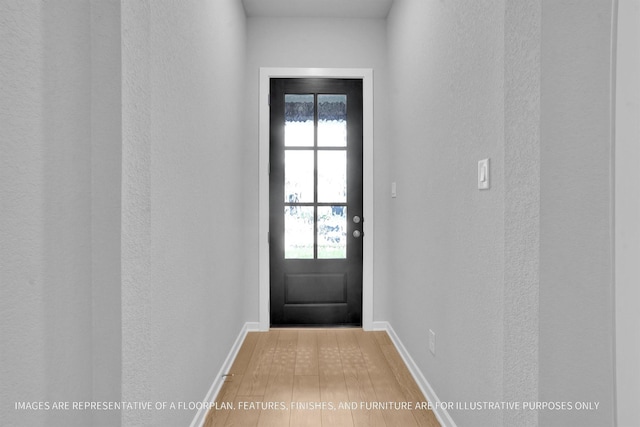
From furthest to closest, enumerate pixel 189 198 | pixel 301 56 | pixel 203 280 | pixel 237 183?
pixel 301 56 < pixel 237 183 < pixel 203 280 < pixel 189 198

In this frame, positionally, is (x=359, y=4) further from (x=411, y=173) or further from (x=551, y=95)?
(x=551, y=95)

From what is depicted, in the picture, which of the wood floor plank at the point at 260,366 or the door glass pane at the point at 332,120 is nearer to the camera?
the wood floor plank at the point at 260,366

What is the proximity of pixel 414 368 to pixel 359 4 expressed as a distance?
8.89ft

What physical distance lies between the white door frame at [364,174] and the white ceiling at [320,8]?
0.44 metres

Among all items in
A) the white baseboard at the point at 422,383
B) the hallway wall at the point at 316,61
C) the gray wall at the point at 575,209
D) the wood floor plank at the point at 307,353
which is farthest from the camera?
the hallway wall at the point at 316,61

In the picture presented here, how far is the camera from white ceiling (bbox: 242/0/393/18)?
Answer: 2.90 meters

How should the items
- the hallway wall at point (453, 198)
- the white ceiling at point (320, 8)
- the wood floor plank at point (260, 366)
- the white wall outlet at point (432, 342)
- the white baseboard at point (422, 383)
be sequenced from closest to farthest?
the hallway wall at point (453, 198), the white baseboard at point (422, 383), the white wall outlet at point (432, 342), the wood floor plank at point (260, 366), the white ceiling at point (320, 8)

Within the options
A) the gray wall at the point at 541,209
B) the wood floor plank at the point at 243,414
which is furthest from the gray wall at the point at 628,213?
the wood floor plank at the point at 243,414

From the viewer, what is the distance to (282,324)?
10.4ft

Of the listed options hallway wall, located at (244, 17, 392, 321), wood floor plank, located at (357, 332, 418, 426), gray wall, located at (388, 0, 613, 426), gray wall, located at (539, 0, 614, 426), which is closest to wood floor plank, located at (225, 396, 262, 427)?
wood floor plank, located at (357, 332, 418, 426)

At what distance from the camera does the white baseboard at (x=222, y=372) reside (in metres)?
1.73

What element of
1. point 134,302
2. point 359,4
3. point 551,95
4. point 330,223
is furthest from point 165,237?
point 359,4

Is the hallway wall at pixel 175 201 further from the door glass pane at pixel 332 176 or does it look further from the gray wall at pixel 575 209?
the gray wall at pixel 575 209

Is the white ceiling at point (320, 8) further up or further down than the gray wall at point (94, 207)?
further up
